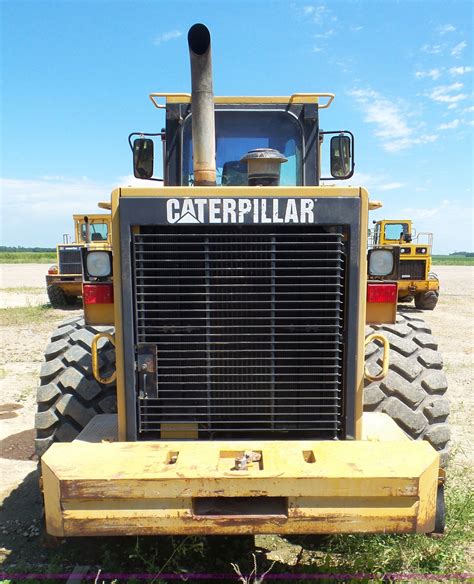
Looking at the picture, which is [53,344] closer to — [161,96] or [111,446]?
[111,446]

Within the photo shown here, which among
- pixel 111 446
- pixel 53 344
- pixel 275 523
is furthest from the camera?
pixel 53 344

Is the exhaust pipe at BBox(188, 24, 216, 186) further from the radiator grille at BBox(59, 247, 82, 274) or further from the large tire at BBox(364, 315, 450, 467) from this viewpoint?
the radiator grille at BBox(59, 247, 82, 274)

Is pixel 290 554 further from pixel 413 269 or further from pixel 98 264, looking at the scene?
pixel 413 269

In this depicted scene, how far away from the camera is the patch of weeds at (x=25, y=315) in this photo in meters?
13.1

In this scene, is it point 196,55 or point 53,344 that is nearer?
point 196,55

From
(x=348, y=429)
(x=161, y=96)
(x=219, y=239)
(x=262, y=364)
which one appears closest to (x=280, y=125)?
(x=161, y=96)

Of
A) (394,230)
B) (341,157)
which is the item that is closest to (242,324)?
(341,157)

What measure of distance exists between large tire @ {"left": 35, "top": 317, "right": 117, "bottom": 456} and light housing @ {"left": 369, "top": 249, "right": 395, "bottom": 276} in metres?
1.99

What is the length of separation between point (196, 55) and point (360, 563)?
3.05m

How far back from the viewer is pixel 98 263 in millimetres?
3027

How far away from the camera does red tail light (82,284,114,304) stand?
120 inches

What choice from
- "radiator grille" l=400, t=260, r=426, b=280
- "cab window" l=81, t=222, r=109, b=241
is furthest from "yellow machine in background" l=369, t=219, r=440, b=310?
"cab window" l=81, t=222, r=109, b=241

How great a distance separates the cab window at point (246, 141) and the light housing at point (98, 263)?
59.4 inches

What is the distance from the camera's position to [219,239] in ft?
9.04
